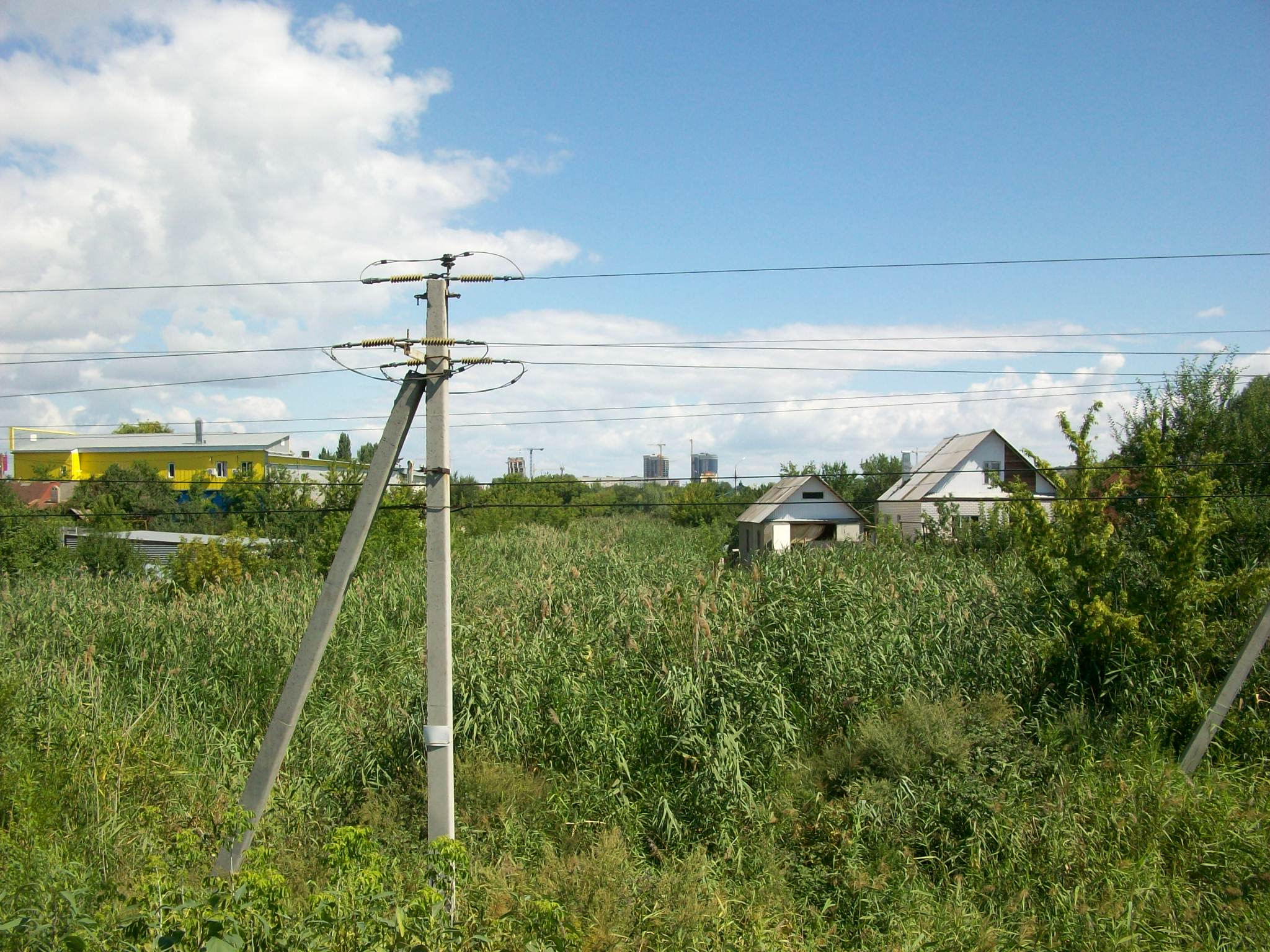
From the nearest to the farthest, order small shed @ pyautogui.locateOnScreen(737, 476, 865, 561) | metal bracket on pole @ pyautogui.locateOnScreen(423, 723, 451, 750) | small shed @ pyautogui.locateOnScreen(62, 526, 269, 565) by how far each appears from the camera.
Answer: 1. metal bracket on pole @ pyautogui.locateOnScreen(423, 723, 451, 750)
2. small shed @ pyautogui.locateOnScreen(62, 526, 269, 565)
3. small shed @ pyautogui.locateOnScreen(737, 476, 865, 561)

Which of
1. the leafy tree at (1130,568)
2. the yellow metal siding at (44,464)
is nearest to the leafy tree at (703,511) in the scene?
the leafy tree at (1130,568)

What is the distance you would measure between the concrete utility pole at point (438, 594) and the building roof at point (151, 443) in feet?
143

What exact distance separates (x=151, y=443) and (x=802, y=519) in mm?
43962

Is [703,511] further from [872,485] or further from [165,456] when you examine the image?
[165,456]

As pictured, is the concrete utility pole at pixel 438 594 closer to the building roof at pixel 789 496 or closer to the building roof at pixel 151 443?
the building roof at pixel 789 496

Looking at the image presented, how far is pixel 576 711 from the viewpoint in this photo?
353 inches

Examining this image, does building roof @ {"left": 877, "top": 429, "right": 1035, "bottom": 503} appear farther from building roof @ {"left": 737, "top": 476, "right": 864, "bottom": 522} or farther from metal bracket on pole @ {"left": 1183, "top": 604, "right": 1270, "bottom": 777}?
metal bracket on pole @ {"left": 1183, "top": 604, "right": 1270, "bottom": 777}

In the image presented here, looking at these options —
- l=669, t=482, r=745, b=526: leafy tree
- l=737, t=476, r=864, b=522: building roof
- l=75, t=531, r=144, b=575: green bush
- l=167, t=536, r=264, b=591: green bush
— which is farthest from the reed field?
l=669, t=482, r=745, b=526: leafy tree

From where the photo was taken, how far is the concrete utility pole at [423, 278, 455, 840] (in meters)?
6.66

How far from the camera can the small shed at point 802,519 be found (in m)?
29.2

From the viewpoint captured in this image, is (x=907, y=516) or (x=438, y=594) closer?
(x=438, y=594)

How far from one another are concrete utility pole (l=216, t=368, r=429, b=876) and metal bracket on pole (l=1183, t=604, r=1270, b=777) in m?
8.16

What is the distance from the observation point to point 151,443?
53938 mm

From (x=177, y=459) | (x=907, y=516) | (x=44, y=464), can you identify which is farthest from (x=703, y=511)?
(x=44, y=464)
